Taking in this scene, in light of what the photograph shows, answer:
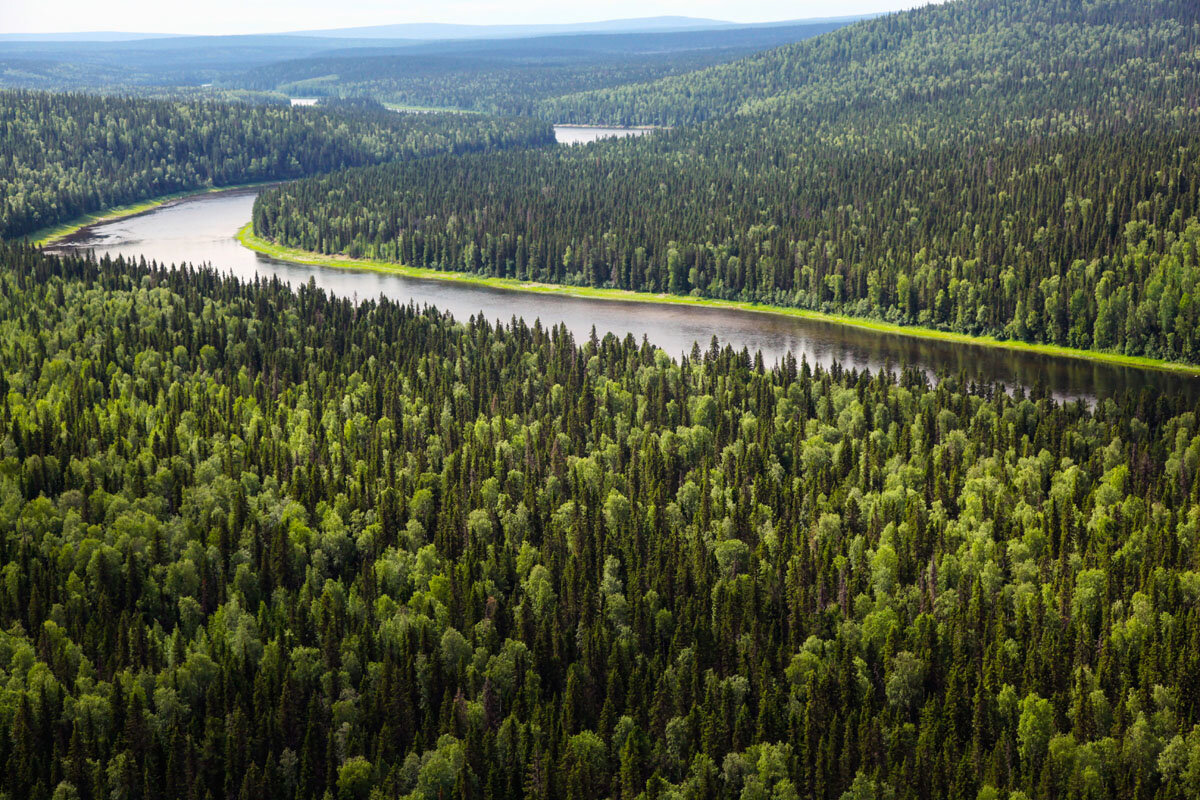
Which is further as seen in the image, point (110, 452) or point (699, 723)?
point (110, 452)

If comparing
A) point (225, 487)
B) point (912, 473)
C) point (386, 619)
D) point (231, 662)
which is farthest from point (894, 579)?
point (225, 487)

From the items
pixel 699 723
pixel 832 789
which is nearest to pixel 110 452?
pixel 699 723

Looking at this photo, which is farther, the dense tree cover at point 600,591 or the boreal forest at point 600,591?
the dense tree cover at point 600,591

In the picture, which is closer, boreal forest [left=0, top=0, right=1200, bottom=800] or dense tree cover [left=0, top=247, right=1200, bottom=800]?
boreal forest [left=0, top=0, right=1200, bottom=800]

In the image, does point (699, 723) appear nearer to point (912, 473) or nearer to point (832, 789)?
point (832, 789)

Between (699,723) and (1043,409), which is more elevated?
(1043,409)

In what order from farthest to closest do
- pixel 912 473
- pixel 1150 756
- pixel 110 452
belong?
pixel 110 452
pixel 912 473
pixel 1150 756

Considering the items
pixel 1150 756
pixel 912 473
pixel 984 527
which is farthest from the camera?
pixel 912 473

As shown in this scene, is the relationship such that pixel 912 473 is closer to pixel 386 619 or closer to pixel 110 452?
pixel 386 619
